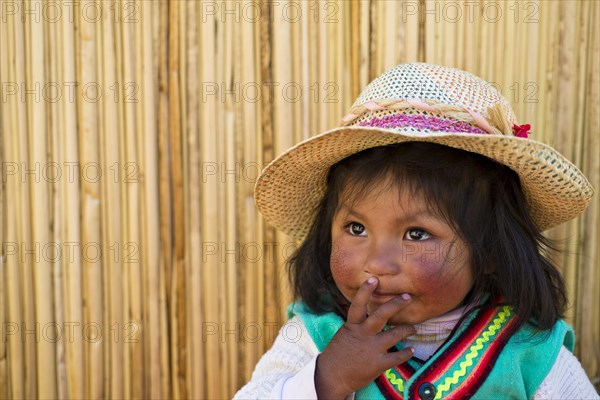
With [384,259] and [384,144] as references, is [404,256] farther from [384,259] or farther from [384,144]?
[384,144]

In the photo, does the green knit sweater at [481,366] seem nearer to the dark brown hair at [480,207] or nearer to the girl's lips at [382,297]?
the dark brown hair at [480,207]

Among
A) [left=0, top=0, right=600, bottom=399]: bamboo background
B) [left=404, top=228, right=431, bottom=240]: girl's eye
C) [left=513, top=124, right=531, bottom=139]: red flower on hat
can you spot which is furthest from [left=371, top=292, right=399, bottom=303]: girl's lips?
[left=0, top=0, right=600, bottom=399]: bamboo background

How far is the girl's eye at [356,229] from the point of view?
64.5 inches

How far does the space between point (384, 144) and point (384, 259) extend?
10.5 inches

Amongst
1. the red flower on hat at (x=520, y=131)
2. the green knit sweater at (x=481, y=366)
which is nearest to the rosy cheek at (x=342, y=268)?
the green knit sweater at (x=481, y=366)

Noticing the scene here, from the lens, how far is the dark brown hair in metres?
1.60

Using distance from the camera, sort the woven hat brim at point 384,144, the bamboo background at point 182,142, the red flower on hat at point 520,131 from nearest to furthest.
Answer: the woven hat brim at point 384,144, the red flower on hat at point 520,131, the bamboo background at point 182,142

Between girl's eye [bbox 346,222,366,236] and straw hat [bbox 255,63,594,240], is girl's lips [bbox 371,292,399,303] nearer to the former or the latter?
girl's eye [bbox 346,222,366,236]

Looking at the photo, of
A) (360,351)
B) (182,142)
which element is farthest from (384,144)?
(182,142)

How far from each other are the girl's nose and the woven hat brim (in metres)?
0.23

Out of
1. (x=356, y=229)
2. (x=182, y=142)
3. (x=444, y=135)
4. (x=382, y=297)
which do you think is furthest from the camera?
(x=182, y=142)

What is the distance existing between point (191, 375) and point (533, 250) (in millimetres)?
1066

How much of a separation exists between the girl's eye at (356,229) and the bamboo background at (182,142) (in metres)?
0.52

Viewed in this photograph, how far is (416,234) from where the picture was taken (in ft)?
5.20
